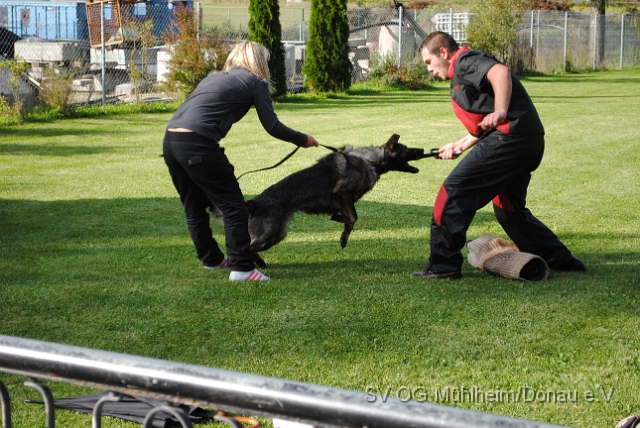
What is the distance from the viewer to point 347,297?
5781 millimetres

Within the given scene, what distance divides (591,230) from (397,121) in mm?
9842

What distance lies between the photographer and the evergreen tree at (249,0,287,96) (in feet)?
69.6

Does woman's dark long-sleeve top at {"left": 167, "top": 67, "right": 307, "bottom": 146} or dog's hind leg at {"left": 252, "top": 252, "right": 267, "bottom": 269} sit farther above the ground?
woman's dark long-sleeve top at {"left": 167, "top": 67, "right": 307, "bottom": 146}

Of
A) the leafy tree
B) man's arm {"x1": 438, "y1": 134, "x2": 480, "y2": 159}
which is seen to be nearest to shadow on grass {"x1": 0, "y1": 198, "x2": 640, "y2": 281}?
man's arm {"x1": 438, "y1": 134, "x2": 480, "y2": 159}

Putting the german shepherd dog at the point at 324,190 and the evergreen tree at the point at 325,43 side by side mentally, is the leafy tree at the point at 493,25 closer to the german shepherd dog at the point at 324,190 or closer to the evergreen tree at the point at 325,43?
the evergreen tree at the point at 325,43

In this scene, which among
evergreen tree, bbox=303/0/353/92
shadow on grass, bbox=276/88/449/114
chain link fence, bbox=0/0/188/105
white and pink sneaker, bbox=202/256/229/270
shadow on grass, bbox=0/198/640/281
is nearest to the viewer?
white and pink sneaker, bbox=202/256/229/270

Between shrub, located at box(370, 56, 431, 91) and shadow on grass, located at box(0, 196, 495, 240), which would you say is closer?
shadow on grass, located at box(0, 196, 495, 240)

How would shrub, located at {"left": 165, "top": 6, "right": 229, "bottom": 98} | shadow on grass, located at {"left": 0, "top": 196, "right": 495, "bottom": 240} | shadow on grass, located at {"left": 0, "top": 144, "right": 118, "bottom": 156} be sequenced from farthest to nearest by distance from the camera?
shrub, located at {"left": 165, "top": 6, "right": 229, "bottom": 98} < shadow on grass, located at {"left": 0, "top": 144, "right": 118, "bottom": 156} < shadow on grass, located at {"left": 0, "top": 196, "right": 495, "bottom": 240}

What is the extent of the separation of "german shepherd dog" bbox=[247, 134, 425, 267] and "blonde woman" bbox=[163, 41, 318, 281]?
1.01 feet

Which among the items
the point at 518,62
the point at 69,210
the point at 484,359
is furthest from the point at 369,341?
the point at 518,62

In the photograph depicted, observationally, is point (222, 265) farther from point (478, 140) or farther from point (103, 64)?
point (103, 64)

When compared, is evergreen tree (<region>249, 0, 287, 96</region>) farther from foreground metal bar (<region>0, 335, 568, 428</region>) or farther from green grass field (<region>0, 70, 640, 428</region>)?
foreground metal bar (<region>0, 335, 568, 428</region>)

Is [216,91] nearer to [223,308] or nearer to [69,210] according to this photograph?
[223,308]

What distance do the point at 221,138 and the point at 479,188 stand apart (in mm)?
2169
